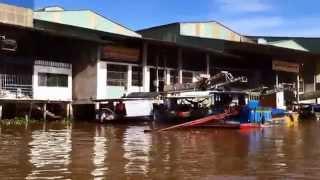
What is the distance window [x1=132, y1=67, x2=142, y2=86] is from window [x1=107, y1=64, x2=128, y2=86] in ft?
2.60

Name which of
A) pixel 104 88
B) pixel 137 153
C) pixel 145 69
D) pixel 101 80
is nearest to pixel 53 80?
pixel 101 80

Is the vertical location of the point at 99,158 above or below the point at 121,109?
below

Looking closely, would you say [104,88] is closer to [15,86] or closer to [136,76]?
[136,76]

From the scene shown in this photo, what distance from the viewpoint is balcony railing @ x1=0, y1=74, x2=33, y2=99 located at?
110 ft

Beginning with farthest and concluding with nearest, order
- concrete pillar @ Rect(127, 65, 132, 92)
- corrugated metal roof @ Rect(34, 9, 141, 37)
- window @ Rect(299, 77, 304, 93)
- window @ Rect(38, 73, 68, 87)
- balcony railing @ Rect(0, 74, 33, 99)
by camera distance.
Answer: window @ Rect(299, 77, 304, 93), corrugated metal roof @ Rect(34, 9, 141, 37), concrete pillar @ Rect(127, 65, 132, 92), window @ Rect(38, 73, 68, 87), balcony railing @ Rect(0, 74, 33, 99)

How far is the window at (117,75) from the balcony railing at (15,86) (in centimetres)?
580

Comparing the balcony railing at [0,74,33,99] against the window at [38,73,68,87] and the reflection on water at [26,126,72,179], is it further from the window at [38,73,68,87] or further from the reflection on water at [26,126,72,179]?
the reflection on water at [26,126,72,179]

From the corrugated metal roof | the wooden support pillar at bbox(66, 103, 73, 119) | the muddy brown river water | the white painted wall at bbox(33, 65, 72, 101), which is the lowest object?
the muddy brown river water

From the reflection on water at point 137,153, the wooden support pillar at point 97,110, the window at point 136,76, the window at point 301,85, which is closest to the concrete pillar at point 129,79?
the window at point 136,76

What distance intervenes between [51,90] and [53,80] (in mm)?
745

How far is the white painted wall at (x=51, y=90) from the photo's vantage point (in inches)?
1391

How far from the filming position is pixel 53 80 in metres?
36.6

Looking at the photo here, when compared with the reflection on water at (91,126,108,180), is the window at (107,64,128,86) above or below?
above

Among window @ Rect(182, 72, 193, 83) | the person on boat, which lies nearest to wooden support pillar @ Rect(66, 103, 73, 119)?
the person on boat
